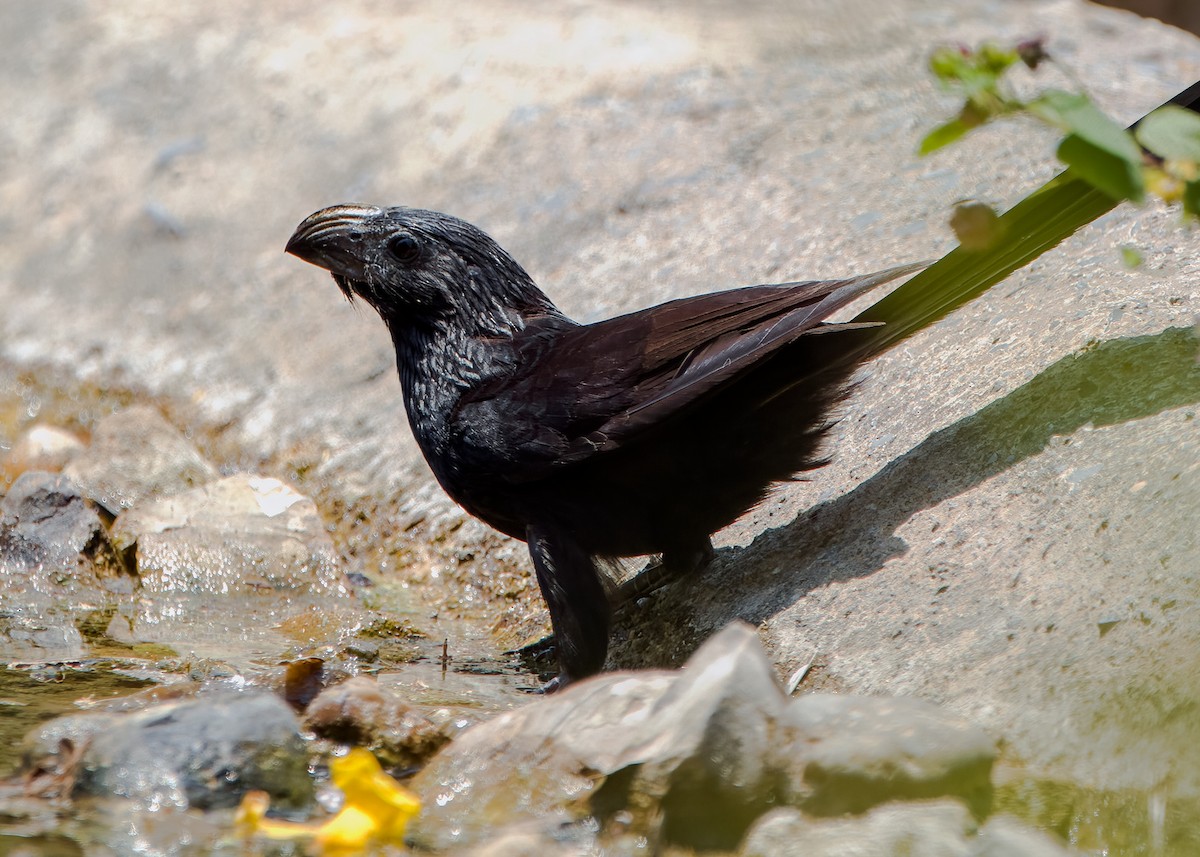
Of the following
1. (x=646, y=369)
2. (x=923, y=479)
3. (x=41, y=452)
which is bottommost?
(x=923, y=479)

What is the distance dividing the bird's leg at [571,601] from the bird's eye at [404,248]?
3.41ft

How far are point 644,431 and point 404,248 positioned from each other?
3.75 ft

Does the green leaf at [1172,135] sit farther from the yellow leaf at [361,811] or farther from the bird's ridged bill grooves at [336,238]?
the bird's ridged bill grooves at [336,238]

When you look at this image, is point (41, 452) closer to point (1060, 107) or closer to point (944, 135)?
point (944, 135)

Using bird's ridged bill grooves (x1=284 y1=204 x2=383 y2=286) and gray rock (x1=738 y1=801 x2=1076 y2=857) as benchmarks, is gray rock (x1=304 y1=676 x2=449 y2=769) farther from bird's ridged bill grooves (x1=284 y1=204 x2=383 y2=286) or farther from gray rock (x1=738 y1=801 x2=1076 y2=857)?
bird's ridged bill grooves (x1=284 y1=204 x2=383 y2=286)

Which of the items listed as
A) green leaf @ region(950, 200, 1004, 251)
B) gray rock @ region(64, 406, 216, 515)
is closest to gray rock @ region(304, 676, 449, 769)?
green leaf @ region(950, 200, 1004, 251)

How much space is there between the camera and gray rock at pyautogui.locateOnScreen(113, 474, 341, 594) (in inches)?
174

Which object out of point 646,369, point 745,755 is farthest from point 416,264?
point 745,755

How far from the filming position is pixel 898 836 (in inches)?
88.1

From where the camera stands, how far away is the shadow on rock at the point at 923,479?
328 centimetres

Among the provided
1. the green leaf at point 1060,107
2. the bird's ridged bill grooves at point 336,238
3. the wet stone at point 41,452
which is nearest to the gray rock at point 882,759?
the green leaf at point 1060,107

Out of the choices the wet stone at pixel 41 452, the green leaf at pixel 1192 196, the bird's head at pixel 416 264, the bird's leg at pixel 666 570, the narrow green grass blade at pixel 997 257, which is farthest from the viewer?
the wet stone at pixel 41 452

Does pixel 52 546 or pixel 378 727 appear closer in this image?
pixel 378 727

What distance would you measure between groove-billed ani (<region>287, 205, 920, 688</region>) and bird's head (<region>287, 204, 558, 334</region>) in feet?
1.29
